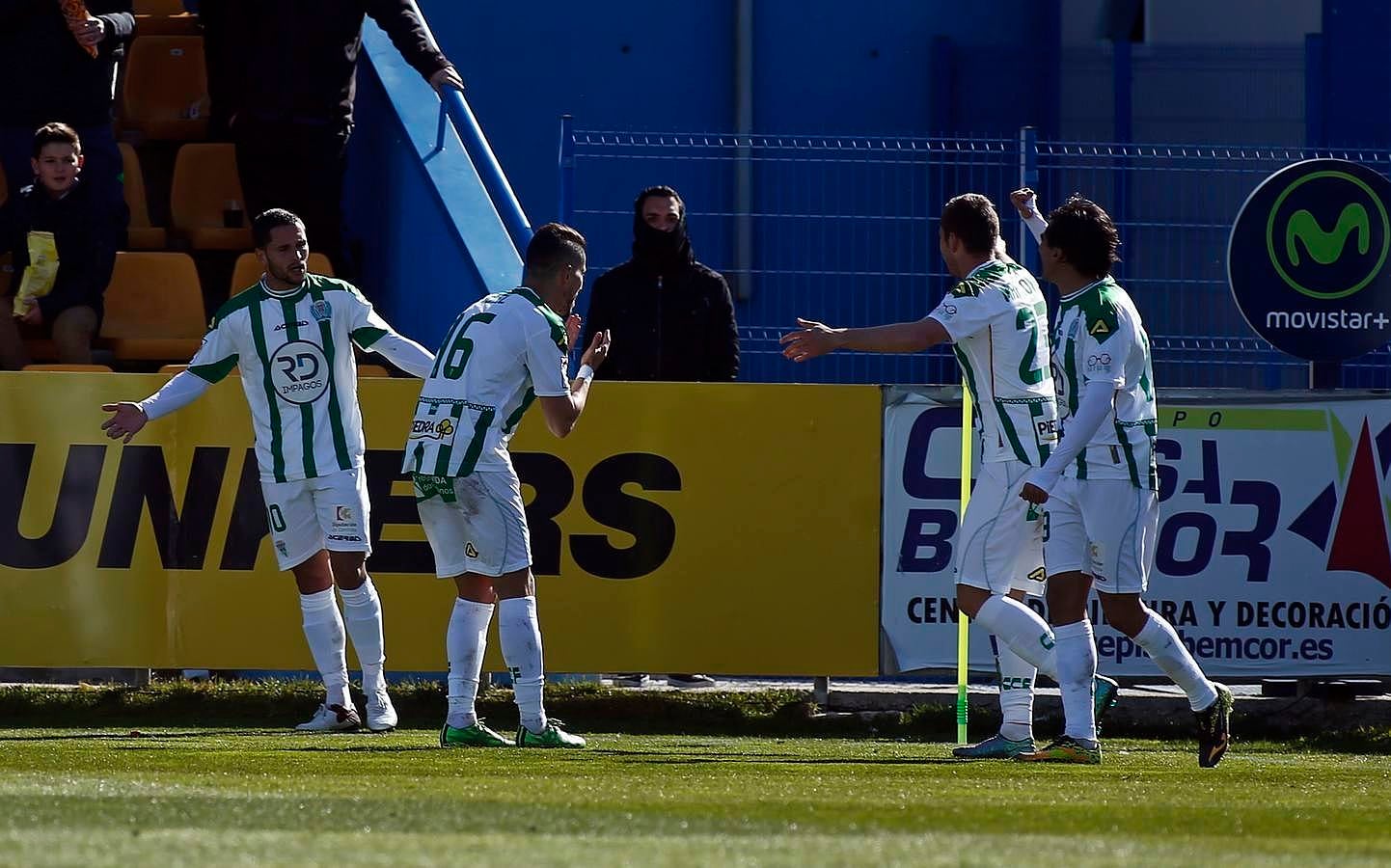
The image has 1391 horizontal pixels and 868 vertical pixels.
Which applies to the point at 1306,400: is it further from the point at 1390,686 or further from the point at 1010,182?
the point at 1010,182

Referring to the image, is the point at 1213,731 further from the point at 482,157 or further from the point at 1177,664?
the point at 482,157

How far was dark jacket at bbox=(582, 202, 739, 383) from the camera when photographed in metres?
10.7

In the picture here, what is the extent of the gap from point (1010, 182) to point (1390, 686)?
3446 millimetres

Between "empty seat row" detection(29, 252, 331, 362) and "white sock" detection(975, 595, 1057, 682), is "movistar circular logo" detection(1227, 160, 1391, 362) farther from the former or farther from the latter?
"empty seat row" detection(29, 252, 331, 362)

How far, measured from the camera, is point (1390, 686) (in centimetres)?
1036

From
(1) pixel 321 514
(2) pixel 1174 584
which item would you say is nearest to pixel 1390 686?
(2) pixel 1174 584

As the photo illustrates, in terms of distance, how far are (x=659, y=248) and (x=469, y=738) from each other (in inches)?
141

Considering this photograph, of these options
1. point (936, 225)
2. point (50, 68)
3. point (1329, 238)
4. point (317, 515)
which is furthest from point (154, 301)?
point (1329, 238)

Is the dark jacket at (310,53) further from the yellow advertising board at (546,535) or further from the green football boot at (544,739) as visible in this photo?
the green football boot at (544,739)

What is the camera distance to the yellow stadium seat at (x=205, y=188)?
12688 mm

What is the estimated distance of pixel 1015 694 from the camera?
7.96 metres

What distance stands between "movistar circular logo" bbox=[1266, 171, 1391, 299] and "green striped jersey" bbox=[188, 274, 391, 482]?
15.2ft

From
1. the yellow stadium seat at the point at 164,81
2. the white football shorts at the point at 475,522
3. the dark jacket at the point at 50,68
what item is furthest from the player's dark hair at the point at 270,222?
the yellow stadium seat at the point at 164,81

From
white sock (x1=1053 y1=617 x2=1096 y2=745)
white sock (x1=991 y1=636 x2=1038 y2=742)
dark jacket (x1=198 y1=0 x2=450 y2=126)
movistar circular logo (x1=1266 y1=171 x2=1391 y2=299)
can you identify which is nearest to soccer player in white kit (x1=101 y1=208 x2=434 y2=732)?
white sock (x1=991 y1=636 x2=1038 y2=742)
